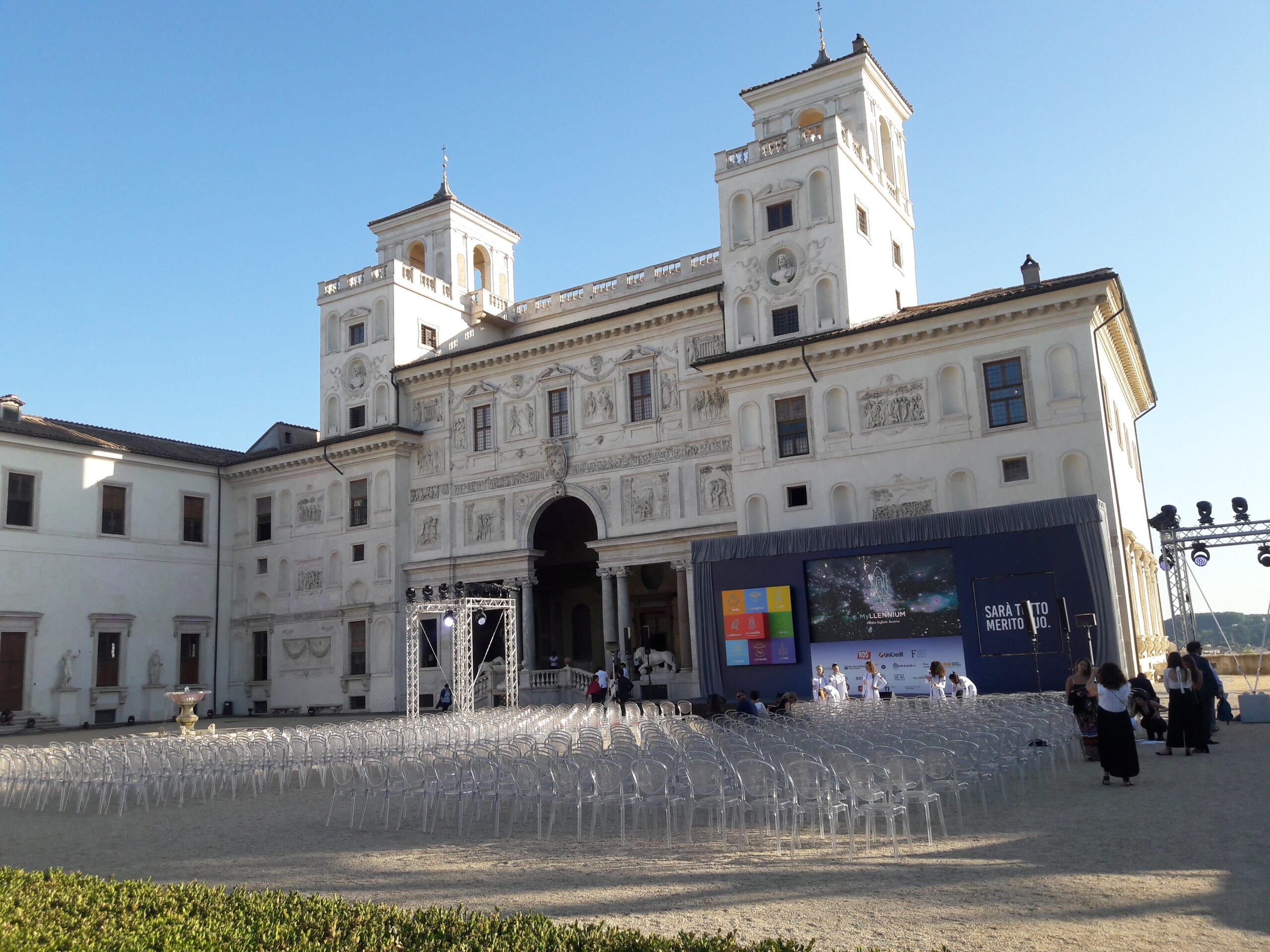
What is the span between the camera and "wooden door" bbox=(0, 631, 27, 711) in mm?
31422

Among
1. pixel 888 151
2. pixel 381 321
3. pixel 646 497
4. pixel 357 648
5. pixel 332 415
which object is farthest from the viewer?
pixel 332 415

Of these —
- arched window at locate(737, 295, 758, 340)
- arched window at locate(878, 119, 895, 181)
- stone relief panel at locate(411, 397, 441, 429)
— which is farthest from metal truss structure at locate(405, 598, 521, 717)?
arched window at locate(878, 119, 895, 181)

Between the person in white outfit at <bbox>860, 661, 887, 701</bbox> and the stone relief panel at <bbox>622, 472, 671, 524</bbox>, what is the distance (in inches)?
359

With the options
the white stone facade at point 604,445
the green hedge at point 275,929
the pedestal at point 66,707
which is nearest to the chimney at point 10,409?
the white stone facade at point 604,445

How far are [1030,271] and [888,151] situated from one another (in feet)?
30.7

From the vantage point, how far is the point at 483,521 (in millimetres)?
33875

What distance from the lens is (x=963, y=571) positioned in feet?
76.6

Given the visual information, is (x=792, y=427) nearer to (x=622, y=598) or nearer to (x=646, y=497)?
(x=646, y=497)

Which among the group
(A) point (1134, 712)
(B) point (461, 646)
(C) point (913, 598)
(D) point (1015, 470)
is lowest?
(A) point (1134, 712)

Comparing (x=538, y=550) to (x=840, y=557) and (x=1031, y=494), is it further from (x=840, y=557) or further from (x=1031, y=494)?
(x=1031, y=494)

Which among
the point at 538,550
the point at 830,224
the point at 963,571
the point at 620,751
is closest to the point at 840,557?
the point at 963,571

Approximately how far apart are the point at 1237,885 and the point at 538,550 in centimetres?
2781

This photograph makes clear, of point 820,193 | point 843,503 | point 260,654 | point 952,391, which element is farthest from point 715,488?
point 260,654

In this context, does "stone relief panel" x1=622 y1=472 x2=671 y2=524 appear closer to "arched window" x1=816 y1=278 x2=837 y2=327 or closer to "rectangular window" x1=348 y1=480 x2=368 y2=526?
"arched window" x1=816 y1=278 x2=837 y2=327
